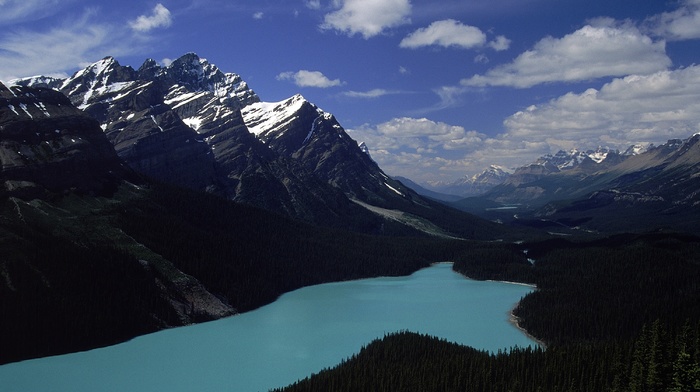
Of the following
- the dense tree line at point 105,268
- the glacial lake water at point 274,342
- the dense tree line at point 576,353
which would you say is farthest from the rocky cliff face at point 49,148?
the dense tree line at point 576,353

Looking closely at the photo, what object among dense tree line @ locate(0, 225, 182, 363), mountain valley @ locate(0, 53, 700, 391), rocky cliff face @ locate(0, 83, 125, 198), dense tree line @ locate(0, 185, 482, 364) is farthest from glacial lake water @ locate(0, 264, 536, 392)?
rocky cliff face @ locate(0, 83, 125, 198)

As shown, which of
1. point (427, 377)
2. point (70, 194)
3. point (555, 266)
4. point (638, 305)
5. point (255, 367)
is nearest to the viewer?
point (427, 377)

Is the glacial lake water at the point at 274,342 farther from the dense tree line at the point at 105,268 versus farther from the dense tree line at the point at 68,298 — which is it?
the dense tree line at the point at 105,268

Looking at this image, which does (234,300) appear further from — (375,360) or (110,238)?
(375,360)

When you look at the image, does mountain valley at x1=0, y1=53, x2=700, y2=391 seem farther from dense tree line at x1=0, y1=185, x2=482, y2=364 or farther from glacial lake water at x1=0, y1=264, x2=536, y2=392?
glacial lake water at x1=0, y1=264, x2=536, y2=392

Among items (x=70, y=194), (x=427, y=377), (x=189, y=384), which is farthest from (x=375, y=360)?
(x=70, y=194)

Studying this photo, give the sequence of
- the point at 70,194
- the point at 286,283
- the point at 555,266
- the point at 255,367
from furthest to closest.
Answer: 1. the point at 555,266
2. the point at 286,283
3. the point at 70,194
4. the point at 255,367

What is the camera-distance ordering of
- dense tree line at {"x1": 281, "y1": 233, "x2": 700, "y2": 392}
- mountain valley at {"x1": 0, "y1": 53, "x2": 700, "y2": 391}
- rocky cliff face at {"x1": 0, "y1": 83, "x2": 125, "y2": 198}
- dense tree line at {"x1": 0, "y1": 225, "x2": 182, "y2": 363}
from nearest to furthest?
dense tree line at {"x1": 281, "y1": 233, "x2": 700, "y2": 392} → mountain valley at {"x1": 0, "y1": 53, "x2": 700, "y2": 391} → dense tree line at {"x1": 0, "y1": 225, "x2": 182, "y2": 363} → rocky cliff face at {"x1": 0, "y1": 83, "x2": 125, "y2": 198}
